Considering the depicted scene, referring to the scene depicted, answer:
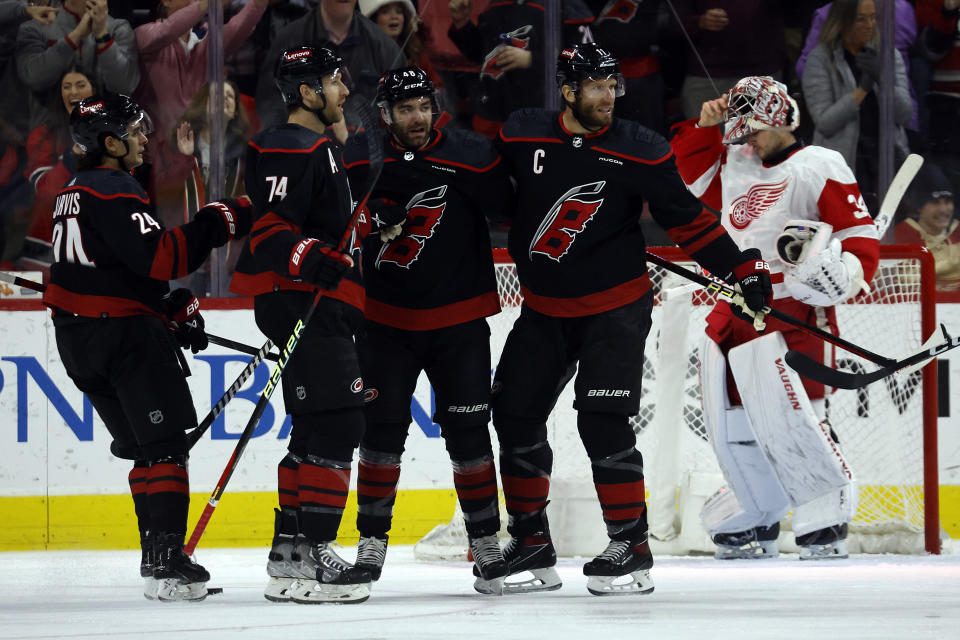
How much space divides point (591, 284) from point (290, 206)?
76 cm

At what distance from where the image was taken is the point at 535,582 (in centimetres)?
341

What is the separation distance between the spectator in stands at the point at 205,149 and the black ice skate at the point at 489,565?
240cm

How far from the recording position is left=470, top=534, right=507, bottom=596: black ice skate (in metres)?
3.34

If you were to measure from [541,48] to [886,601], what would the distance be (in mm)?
3224

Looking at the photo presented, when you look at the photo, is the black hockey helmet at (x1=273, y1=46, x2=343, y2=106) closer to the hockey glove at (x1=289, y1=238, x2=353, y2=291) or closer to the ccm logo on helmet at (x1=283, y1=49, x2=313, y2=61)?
the ccm logo on helmet at (x1=283, y1=49, x2=313, y2=61)

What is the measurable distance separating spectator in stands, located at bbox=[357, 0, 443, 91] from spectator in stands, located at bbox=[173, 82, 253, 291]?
2.34ft

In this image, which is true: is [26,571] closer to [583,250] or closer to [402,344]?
[402,344]

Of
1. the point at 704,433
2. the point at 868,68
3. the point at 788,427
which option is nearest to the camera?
the point at 788,427

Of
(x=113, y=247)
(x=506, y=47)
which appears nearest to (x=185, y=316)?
(x=113, y=247)

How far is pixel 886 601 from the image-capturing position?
10.2 feet

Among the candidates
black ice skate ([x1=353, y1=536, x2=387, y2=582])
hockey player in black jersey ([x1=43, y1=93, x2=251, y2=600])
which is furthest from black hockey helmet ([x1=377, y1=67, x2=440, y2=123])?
black ice skate ([x1=353, y1=536, x2=387, y2=582])

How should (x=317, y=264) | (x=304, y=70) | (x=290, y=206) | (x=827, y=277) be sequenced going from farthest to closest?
(x=827, y=277) → (x=304, y=70) → (x=290, y=206) → (x=317, y=264)

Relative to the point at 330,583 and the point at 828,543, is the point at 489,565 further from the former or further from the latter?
the point at 828,543

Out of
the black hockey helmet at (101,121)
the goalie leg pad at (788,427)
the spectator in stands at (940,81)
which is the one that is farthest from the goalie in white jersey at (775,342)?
the spectator in stands at (940,81)
